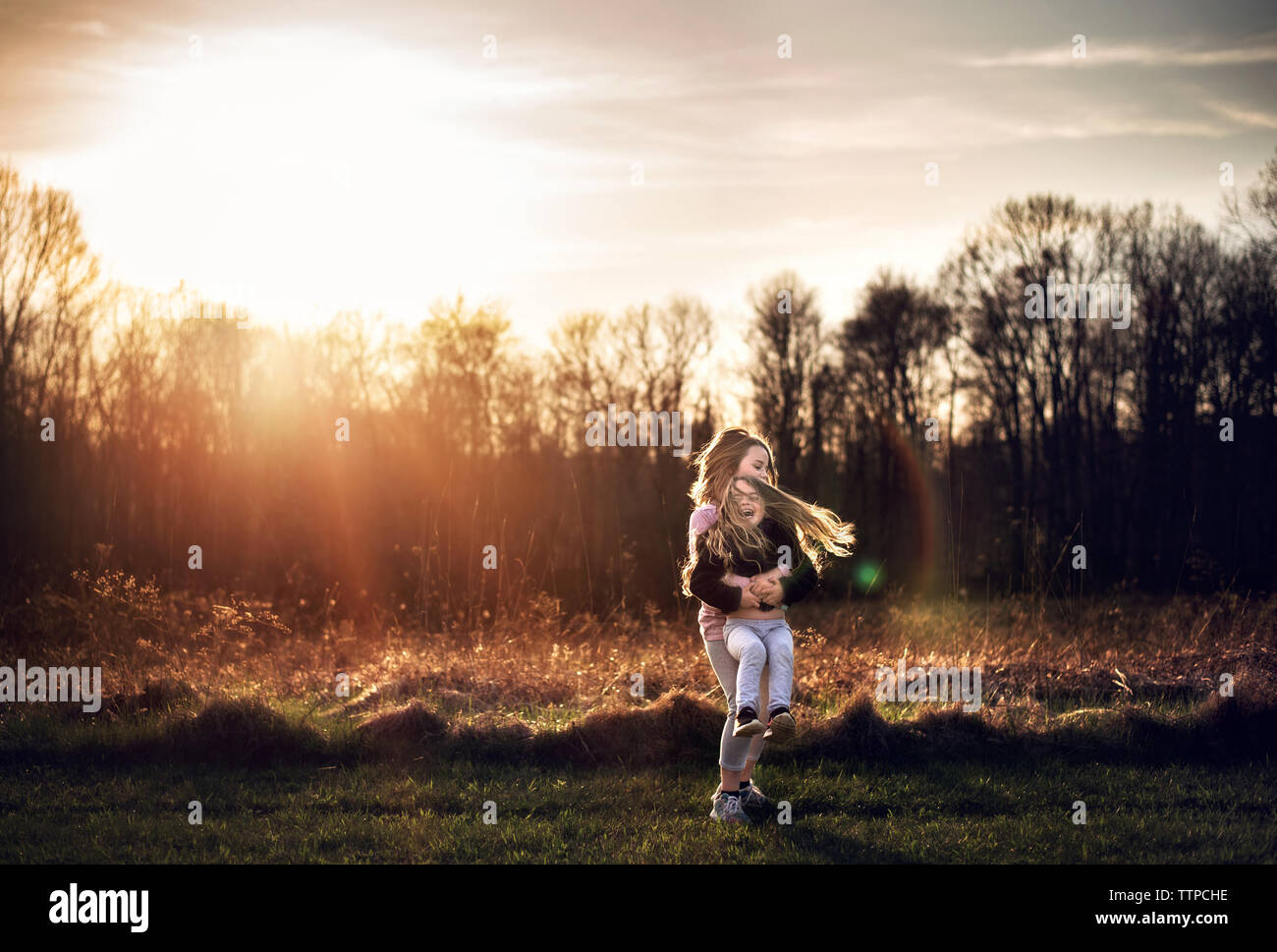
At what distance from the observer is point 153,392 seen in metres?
27.3

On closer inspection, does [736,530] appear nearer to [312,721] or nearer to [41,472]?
[312,721]

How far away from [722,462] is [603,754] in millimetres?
2449

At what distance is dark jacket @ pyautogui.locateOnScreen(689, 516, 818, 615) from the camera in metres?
5.32

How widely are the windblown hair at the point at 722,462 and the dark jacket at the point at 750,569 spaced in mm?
302

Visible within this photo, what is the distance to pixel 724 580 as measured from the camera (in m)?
5.37

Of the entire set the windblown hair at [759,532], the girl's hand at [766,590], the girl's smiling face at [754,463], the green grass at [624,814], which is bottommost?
the green grass at [624,814]

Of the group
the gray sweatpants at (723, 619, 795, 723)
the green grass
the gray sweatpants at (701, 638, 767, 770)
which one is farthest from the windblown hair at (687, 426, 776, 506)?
the green grass

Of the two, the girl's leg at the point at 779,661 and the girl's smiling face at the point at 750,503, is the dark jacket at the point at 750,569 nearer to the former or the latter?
the girl's smiling face at the point at 750,503

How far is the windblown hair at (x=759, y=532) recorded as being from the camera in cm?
537

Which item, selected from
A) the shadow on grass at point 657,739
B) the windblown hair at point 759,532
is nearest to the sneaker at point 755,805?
the shadow on grass at point 657,739

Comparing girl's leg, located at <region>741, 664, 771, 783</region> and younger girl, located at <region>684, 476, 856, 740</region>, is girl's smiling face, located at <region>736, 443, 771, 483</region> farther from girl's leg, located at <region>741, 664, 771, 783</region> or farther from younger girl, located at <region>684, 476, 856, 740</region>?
girl's leg, located at <region>741, 664, 771, 783</region>

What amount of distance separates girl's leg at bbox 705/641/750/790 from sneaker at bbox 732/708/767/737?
0.30 metres
